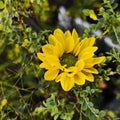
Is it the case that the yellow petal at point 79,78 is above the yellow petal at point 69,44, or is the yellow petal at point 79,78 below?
below

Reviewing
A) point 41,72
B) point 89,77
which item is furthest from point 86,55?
point 41,72

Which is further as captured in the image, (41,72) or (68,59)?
(41,72)

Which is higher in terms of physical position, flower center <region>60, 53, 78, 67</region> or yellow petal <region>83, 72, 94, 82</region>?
flower center <region>60, 53, 78, 67</region>

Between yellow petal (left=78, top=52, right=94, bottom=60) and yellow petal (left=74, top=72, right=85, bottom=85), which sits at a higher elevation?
yellow petal (left=78, top=52, right=94, bottom=60)

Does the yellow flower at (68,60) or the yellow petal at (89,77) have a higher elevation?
the yellow flower at (68,60)

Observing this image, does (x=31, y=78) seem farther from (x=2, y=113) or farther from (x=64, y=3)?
(x=2, y=113)

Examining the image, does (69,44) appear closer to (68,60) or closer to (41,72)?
(68,60)
